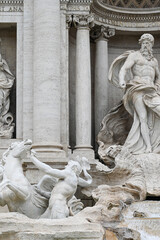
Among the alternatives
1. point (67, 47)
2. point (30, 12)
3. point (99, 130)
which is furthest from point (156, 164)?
point (30, 12)

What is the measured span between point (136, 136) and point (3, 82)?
419 cm

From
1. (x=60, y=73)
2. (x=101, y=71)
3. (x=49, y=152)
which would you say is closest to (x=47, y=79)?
(x=60, y=73)

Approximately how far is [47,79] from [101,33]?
2990 mm

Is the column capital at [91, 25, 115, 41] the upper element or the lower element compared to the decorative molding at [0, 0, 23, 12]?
lower

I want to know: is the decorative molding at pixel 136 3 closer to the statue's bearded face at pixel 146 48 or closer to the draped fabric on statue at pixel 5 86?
the statue's bearded face at pixel 146 48

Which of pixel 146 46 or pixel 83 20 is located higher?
pixel 83 20

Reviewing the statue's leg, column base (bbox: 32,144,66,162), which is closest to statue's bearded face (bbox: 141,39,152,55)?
the statue's leg

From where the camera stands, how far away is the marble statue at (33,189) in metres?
12.8

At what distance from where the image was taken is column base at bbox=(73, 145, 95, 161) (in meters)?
16.7

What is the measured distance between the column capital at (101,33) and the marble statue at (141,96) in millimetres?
1585

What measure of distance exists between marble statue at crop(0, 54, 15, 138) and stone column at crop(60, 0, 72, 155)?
1.57 metres

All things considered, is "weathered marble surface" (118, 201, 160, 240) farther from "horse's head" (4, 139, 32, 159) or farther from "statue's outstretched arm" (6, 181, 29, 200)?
"horse's head" (4, 139, 32, 159)

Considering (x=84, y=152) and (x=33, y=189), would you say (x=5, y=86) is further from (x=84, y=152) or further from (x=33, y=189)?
(x=33, y=189)

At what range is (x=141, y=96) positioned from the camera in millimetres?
16516
